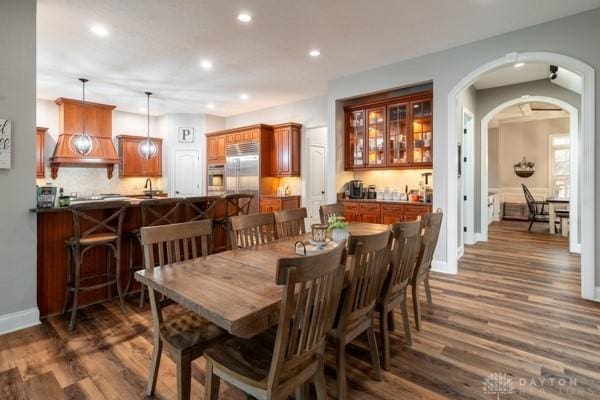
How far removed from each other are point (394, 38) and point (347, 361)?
→ 3.70 m

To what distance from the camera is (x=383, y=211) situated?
4953 millimetres

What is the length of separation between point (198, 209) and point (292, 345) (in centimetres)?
282

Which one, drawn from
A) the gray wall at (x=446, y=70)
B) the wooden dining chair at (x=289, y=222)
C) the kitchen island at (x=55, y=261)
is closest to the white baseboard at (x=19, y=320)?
the kitchen island at (x=55, y=261)

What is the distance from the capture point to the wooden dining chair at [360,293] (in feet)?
5.60

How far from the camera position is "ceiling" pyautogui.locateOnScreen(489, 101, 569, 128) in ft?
25.8

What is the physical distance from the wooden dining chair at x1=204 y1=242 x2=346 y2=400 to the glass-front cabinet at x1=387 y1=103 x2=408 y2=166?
391 centimetres

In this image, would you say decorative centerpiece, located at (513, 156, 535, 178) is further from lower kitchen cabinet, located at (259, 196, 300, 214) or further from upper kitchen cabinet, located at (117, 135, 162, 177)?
upper kitchen cabinet, located at (117, 135, 162, 177)

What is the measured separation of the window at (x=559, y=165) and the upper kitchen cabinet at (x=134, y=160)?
36.1 feet

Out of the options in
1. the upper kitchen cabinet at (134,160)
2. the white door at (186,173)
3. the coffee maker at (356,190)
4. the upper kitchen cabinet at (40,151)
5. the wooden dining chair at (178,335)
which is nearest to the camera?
the wooden dining chair at (178,335)

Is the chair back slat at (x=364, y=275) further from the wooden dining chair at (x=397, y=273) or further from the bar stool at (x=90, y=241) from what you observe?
the bar stool at (x=90, y=241)

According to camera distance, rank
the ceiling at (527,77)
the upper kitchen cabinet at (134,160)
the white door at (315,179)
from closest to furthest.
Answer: the ceiling at (527,77)
the white door at (315,179)
the upper kitchen cabinet at (134,160)

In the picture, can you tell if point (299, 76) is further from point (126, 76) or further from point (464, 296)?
point (464, 296)

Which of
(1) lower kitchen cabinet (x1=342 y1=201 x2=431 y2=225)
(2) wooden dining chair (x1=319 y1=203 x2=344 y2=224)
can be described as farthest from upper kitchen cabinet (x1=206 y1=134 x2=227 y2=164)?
(2) wooden dining chair (x1=319 y1=203 x2=344 y2=224)

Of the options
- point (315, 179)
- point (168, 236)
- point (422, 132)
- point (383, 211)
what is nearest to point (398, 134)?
point (422, 132)
